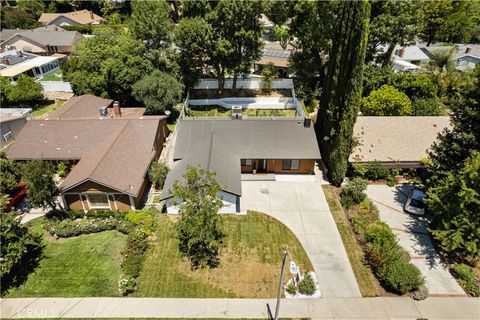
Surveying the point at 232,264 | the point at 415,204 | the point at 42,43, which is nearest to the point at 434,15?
the point at 415,204

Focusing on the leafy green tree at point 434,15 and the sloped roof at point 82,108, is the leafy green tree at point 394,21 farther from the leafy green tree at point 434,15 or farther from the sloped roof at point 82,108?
the sloped roof at point 82,108

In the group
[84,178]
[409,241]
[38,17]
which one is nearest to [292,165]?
[409,241]

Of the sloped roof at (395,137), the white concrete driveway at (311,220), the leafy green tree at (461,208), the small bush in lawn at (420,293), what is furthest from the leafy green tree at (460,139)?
the white concrete driveway at (311,220)

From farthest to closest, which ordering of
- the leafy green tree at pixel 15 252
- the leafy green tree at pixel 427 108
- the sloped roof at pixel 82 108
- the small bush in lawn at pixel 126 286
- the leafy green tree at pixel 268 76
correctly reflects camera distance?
the leafy green tree at pixel 268 76 → the leafy green tree at pixel 427 108 → the sloped roof at pixel 82 108 → the small bush in lawn at pixel 126 286 → the leafy green tree at pixel 15 252

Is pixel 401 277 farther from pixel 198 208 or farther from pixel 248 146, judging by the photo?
pixel 248 146

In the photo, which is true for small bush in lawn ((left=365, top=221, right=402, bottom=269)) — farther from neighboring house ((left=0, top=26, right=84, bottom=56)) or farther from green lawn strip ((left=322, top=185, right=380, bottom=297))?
neighboring house ((left=0, top=26, right=84, bottom=56))

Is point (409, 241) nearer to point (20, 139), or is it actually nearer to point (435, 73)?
point (435, 73)

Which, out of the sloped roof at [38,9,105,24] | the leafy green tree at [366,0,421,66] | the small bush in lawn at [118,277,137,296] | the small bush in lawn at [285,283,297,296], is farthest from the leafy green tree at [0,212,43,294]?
the sloped roof at [38,9,105,24]
